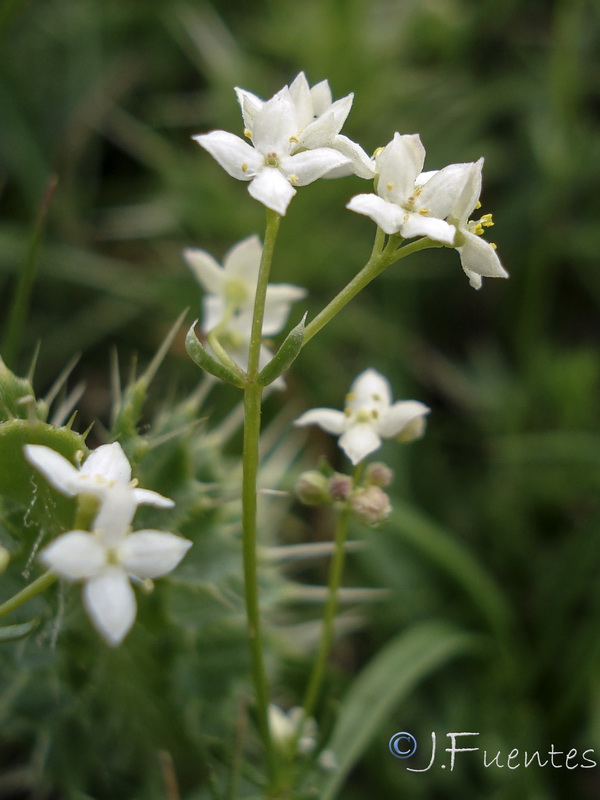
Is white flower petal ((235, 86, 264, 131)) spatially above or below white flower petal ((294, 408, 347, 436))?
above

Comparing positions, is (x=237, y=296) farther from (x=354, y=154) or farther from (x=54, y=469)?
(x=54, y=469)

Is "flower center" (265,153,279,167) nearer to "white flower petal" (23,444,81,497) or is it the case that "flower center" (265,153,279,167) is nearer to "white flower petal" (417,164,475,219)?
"white flower petal" (417,164,475,219)

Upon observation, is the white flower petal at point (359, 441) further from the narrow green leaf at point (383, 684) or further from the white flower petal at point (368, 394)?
the narrow green leaf at point (383, 684)

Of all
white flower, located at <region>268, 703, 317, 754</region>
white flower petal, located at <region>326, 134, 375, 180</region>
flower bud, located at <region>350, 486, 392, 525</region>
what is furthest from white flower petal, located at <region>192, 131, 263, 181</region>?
white flower, located at <region>268, 703, 317, 754</region>

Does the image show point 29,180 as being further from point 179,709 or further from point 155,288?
point 179,709

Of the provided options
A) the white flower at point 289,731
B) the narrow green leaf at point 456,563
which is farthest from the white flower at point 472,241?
the narrow green leaf at point 456,563

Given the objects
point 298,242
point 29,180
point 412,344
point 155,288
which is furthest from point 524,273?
point 29,180
